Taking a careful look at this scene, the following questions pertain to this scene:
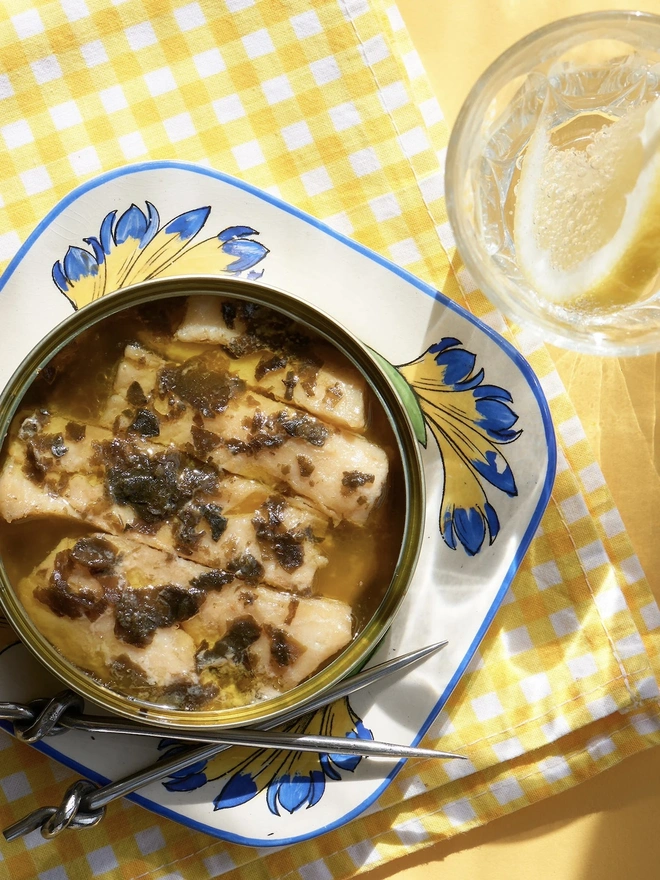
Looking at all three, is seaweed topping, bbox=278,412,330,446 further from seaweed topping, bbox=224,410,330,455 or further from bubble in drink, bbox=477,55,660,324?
bubble in drink, bbox=477,55,660,324

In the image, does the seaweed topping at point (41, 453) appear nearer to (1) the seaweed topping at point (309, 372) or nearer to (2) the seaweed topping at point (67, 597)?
(2) the seaweed topping at point (67, 597)

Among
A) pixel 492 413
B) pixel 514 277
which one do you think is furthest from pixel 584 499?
pixel 514 277

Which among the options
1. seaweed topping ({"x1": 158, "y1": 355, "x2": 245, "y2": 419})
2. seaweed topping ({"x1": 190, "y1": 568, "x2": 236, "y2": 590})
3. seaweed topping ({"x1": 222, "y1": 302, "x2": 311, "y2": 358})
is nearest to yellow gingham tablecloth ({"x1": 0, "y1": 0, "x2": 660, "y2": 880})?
seaweed topping ({"x1": 222, "y1": 302, "x2": 311, "y2": 358})

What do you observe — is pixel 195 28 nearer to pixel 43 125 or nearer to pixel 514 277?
pixel 43 125

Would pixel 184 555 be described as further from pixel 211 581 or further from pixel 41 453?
pixel 41 453

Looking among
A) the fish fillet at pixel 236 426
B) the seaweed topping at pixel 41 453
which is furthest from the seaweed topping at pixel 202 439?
the seaweed topping at pixel 41 453

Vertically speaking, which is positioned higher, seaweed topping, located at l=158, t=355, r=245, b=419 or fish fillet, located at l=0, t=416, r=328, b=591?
seaweed topping, located at l=158, t=355, r=245, b=419
